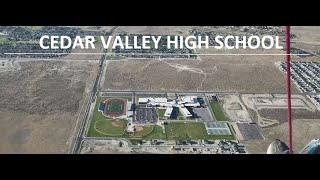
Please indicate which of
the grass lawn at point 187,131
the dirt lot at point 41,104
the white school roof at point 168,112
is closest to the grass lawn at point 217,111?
the grass lawn at point 187,131

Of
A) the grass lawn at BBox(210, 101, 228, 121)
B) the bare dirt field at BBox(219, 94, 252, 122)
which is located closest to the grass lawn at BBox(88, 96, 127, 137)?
the grass lawn at BBox(210, 101, 228, 121)

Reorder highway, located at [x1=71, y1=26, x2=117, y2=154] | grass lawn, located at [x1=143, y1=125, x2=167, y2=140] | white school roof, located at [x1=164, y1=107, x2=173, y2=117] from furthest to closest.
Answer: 1. white school roof, located at [x1=164, y1=107, x2=173, y2=117]
2. grass lawn, located at [x1=143, y1=125, x2=167, y2=140]
3. highway, located at [x1=71, y1=26, x2=117, y2=154]

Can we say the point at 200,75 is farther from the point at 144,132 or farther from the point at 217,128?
the point at 144,132

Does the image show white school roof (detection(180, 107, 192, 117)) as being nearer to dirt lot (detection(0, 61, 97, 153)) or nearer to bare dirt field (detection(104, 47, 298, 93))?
bare dirt field (detection(104, 47, 298, 93))

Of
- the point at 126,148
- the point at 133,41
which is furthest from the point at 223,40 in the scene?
the point at 126,148

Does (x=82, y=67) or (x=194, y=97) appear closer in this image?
(x=194, y=97)
